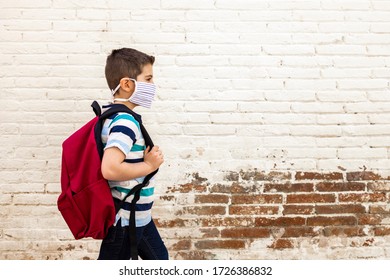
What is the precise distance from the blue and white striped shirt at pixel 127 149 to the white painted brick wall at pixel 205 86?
0.95 m

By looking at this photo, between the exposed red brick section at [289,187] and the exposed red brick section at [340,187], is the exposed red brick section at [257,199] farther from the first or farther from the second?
the exposed red brick section at [340,187]

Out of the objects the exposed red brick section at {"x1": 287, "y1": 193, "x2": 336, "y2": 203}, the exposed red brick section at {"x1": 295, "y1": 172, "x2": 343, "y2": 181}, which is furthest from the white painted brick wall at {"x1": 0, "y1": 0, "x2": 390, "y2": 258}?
the exposed red brick section at {"x1": 287, "y1": 193, "x2": 336, "y2": 203}

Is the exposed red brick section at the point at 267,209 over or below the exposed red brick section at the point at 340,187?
below

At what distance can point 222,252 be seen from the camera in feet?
10.3

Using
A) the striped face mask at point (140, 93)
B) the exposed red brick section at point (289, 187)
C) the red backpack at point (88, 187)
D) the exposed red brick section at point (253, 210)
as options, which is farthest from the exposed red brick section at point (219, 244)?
the striped face mask at point (140, 93)

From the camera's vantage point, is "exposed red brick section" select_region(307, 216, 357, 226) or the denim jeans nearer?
the denim jeans

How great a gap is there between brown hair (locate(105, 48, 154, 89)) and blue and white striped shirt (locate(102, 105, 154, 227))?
0.51 feet

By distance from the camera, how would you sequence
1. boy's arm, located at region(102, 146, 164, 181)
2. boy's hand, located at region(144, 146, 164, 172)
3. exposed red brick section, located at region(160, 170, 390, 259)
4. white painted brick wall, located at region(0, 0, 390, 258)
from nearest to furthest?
boy's arm, located at region(102, 146, 164, 181) < boy's hand, located at region(144, 146, 164, 172) < white painted brick wall, located at region(0, 0, 390, 258) < exposed red brick section, located at region(160, 170, 390, 259)

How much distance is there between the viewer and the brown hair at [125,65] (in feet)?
7.07

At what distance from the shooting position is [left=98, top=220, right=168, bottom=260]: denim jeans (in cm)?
208

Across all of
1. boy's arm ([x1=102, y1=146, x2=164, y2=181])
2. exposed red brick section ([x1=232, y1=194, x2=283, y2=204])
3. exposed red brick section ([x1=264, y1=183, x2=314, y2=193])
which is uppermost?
boy's arm ([x1=102, y1=146, x2=164, y2=181])

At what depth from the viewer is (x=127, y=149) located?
195 centimetres

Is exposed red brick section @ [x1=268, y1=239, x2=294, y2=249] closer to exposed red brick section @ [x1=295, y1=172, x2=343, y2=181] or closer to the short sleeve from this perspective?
exposed red brick section @ [x1=295, y1=172, x2=343, y2=181]

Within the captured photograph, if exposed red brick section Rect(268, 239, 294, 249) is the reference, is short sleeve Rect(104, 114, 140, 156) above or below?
above
